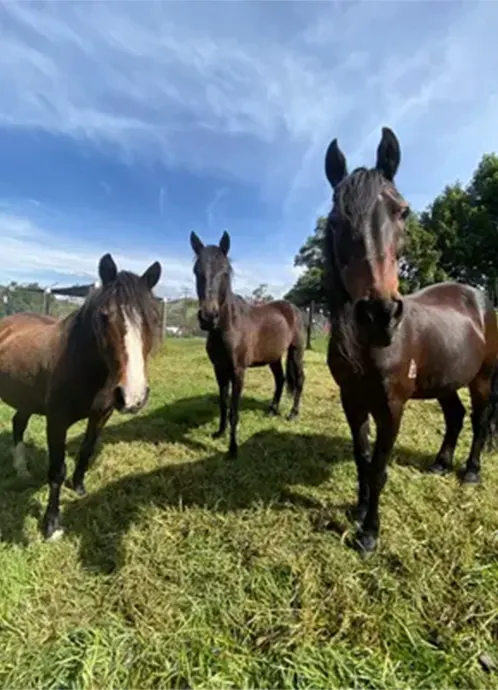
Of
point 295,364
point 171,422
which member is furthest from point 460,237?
point 171,422

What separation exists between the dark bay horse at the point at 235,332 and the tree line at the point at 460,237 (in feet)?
56.1

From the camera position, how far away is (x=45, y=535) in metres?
2.84

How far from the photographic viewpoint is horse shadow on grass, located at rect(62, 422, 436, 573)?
284 centimetres

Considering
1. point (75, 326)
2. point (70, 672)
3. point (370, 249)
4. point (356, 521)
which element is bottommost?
point (70, 672)

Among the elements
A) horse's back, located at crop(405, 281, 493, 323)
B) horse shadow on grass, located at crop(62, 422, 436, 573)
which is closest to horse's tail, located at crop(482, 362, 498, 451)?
horse's back, located at crop(405, 281, 493, 323)

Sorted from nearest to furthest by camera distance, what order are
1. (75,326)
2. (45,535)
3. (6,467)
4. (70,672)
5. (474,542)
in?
(70,672) < (474,542) < (45,535) < (75,326) < (6,467)

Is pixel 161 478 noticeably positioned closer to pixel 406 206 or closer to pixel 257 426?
pixel 257 426

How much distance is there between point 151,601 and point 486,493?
2.58 meters

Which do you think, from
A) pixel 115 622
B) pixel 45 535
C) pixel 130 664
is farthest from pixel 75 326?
pixel 130 664

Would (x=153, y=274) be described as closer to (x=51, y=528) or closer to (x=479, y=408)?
(x=51, y=528)

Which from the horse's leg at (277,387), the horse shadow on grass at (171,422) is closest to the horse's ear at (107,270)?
the horse shadow on grass at (171,422)

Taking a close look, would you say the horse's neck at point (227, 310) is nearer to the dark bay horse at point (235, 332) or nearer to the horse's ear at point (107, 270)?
the dark bay horse at point (235, 332)

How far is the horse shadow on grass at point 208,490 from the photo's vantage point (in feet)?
9.30

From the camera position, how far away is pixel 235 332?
494 cm
